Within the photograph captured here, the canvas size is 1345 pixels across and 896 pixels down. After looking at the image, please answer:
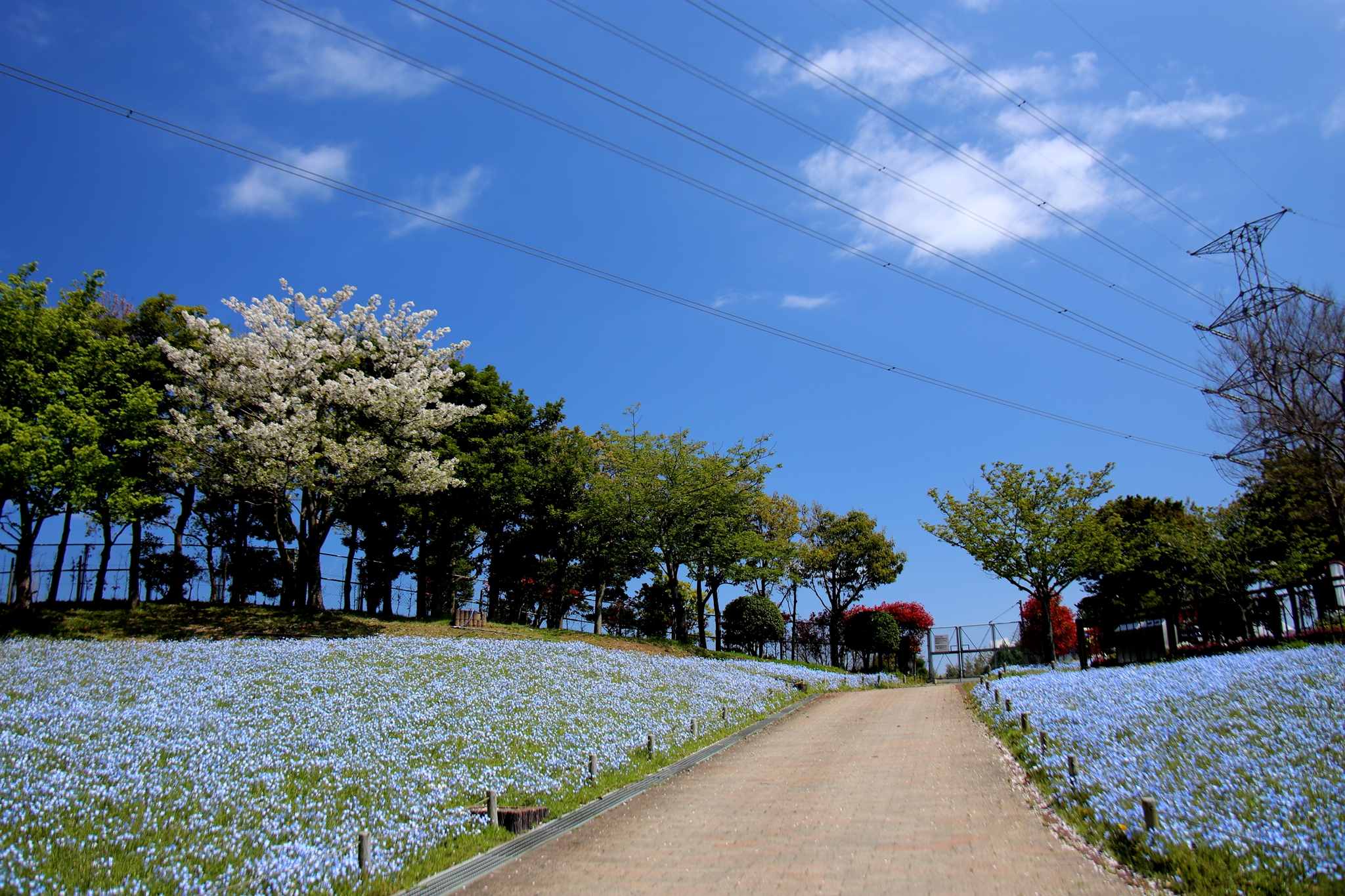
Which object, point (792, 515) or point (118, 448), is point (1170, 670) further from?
point (118, 448)

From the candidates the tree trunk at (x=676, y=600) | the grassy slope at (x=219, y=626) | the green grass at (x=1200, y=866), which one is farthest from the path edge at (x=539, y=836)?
the tree trunk at (x=676, y=600)

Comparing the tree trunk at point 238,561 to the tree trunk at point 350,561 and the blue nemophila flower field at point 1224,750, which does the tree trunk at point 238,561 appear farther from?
the blue nemophila flower field at point 1224,750

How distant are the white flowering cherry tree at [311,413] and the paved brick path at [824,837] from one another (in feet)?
53.0

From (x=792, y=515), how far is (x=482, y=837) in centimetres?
3300

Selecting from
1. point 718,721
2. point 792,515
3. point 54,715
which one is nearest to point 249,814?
point 54,715

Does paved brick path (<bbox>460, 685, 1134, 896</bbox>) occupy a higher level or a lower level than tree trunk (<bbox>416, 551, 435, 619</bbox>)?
lower

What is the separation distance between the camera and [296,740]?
11016 millimetres

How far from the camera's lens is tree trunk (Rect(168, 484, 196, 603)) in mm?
26984

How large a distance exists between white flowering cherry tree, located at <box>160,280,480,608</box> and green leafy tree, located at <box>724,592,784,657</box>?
16237mm

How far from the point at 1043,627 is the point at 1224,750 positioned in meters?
40.0

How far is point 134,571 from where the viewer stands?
81.3 feet

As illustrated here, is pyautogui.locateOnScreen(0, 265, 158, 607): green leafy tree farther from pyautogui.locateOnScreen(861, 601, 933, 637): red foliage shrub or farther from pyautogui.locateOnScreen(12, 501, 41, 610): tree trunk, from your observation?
pyautogui.locateOnScreen(861, 601, 933, 637): red foliage shrub

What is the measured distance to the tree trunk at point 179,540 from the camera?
2698 cm

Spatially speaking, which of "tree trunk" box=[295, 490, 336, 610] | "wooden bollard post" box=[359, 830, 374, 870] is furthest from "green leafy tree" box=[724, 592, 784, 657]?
"wooden bollard post" box=[359, 830, 374, 870]
